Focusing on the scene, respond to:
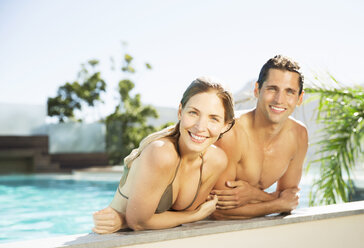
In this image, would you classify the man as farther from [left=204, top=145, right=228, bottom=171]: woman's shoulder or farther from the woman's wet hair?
the woman's wet hair

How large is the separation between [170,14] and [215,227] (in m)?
23.2

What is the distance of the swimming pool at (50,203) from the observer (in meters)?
6.55

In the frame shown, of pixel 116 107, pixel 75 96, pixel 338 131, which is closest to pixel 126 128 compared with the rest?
pixel 116 107

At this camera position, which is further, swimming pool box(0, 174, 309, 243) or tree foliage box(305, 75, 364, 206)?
swimming pool box(0, 174, 309, 243)

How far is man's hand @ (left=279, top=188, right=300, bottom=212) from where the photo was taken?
2.57 metres

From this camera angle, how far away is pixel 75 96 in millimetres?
18781

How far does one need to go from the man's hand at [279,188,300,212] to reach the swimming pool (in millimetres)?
4488

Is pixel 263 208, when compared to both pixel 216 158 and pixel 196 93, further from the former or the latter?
pixel 196 93

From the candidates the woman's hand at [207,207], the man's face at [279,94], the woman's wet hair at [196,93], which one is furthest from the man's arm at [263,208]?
the woman's wet hair at [196,93]

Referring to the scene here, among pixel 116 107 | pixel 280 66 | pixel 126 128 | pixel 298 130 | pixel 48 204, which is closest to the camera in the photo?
pixel 280 66

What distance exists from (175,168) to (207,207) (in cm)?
41

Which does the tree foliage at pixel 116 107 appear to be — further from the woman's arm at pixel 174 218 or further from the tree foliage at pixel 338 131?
the woman's arm at pixel 174 218

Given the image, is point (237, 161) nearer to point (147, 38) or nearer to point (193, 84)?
point (193, 84)

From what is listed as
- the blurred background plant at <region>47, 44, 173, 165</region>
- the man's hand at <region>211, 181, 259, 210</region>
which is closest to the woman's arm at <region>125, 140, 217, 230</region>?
the man's hand at <region>211, 181, 259, 210</region>
